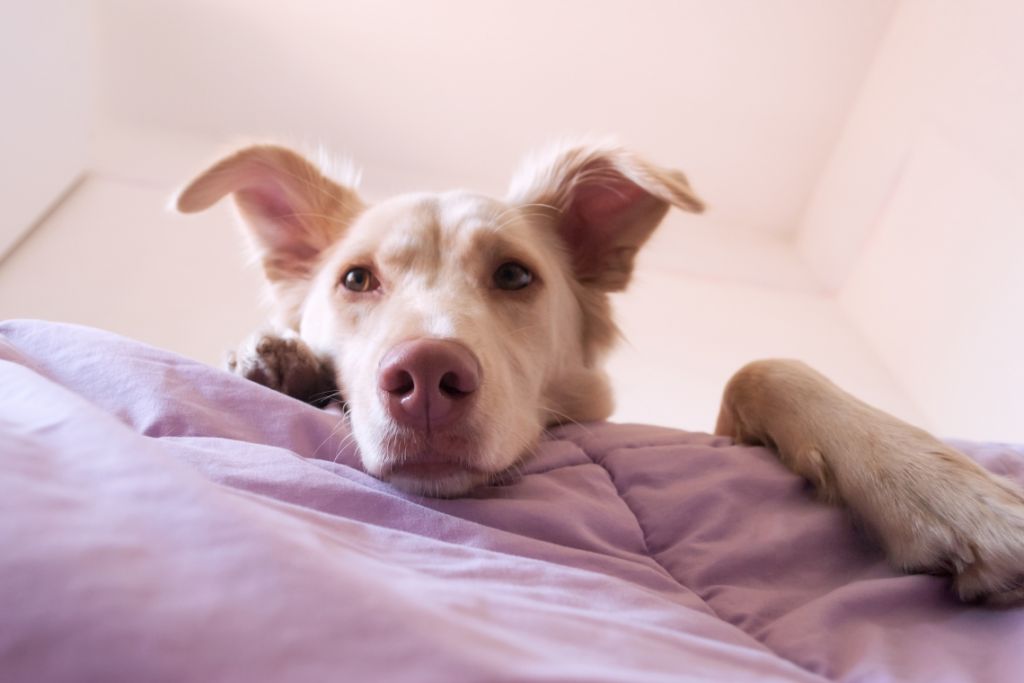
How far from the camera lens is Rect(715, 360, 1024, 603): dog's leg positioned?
2.88 feet

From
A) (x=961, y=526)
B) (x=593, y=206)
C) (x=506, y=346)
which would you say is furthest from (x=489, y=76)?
(x=961, y=526)

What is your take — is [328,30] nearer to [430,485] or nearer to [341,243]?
[341,243]

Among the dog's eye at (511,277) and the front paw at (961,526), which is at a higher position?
the front paw at (961,526)

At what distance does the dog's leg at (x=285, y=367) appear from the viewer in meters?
1.42

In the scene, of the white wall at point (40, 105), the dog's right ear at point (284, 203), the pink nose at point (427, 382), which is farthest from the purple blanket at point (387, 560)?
the white wall at point (40, 105)

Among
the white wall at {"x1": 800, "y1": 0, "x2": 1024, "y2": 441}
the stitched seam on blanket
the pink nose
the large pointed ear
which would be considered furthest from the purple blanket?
the white wall at {"x1": 800, "y1": 0, "x2": 1024, "y2": 441}

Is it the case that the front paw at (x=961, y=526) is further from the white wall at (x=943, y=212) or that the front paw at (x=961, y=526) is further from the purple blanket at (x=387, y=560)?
the white wall at (x=943, y=212)

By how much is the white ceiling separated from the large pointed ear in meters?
1.64

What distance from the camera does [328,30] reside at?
325cm

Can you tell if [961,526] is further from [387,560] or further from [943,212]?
[943,212]

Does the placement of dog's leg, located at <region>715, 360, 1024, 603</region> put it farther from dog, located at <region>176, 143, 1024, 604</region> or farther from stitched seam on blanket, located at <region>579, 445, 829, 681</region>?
stitched seam on blanket, located at <region>579, 445, 829, 681</region>

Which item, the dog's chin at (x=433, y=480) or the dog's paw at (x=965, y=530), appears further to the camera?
the dog's chin at (x=433, y=480)

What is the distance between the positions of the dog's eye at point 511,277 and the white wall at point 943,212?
6.58 feet

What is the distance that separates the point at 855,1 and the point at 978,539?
125 inches
